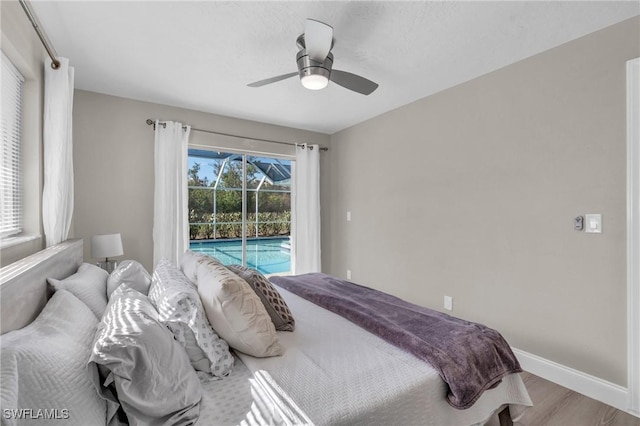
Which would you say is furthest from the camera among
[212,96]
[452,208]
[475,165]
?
[212,96]

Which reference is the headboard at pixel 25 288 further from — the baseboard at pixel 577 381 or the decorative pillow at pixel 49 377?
the baseboard at pixel 577 381

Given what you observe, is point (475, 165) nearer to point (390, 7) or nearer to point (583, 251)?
point (583, 251)

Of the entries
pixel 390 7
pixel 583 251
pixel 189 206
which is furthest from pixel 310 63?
pixel 189 206

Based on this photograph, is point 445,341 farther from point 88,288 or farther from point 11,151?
point 11,151

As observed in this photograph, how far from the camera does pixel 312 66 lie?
2000mm

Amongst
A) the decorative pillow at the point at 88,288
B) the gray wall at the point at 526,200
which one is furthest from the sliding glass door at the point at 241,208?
the decorative pillow at the point at 88,288

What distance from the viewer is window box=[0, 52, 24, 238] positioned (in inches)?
66.4

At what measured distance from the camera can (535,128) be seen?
95.0 inches

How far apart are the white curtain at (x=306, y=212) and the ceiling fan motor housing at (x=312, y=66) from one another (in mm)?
2354

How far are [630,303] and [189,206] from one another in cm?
416

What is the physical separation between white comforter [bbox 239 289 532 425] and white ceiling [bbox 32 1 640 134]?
6.39ft

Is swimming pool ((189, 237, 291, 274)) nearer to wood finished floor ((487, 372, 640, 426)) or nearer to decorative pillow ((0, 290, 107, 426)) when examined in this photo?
decorative pillow ((0, 290, 107, 426))

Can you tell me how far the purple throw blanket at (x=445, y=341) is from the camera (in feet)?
4.30

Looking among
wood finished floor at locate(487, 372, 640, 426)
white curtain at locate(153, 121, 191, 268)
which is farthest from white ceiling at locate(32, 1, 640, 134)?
wood finished floor at locate(487, 372, 640, 426)
